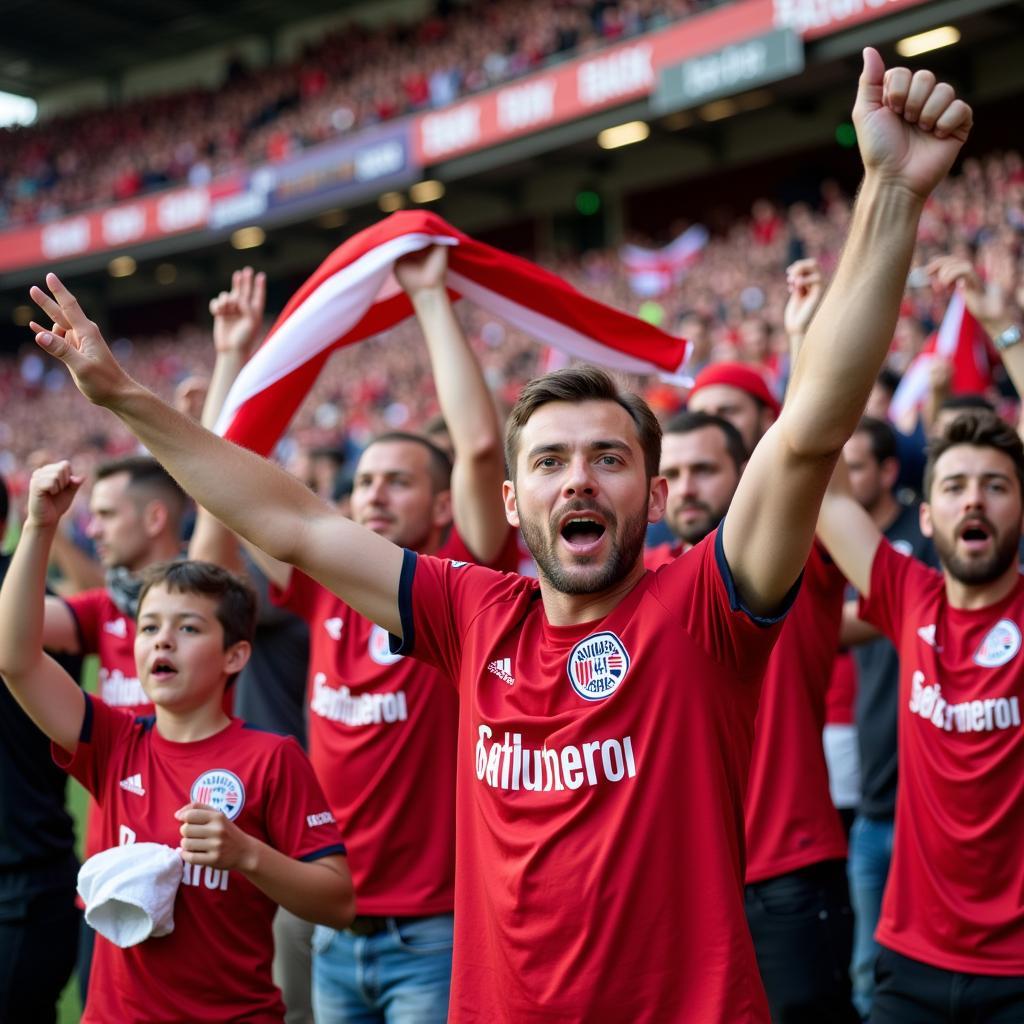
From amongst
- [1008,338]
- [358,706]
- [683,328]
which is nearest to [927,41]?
[683,328]

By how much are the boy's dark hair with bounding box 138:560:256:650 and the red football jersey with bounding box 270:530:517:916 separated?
0.28 metres

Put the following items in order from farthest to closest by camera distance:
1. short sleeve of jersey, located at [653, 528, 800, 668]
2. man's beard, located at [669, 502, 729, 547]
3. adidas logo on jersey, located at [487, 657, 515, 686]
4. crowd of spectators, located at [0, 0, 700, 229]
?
crowd of spectators, located at [0, 0, 700, 229] → man's beard, located at [669, 502, 729, 547] → adidas logo on jersey, located at [487, 657, 515, 686] → short sleeve of jersey, located at [653, 528, 800, 668]

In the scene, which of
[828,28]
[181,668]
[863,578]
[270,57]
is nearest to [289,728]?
[181,668]

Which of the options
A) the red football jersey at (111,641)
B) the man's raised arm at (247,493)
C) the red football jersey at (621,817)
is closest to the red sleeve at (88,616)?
the red football jersey at (111,641)

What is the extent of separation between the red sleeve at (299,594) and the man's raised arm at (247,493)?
4.07 feet

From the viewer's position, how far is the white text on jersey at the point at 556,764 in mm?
2170

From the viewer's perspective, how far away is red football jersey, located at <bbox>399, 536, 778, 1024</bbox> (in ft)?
6.88

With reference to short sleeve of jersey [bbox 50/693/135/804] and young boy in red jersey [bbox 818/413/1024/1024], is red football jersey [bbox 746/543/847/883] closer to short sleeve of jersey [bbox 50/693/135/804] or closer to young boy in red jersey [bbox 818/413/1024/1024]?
young boy in red jersey [bbox 818/413/1024/1024]

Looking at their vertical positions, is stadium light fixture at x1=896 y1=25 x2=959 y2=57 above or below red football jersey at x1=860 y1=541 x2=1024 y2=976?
above

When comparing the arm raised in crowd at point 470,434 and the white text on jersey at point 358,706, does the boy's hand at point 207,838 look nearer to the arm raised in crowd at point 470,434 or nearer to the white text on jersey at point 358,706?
the white text on jersey at point 358,706

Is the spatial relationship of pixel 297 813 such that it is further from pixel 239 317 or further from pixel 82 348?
pixel 239 317

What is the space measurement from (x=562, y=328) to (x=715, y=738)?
2264 millimetres

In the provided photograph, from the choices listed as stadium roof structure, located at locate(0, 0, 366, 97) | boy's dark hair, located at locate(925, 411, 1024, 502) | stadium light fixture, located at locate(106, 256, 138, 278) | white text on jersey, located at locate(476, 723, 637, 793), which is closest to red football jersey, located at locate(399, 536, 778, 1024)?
white text on jersey, located at locate(476, 723, 637, 793)

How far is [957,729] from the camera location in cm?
312
